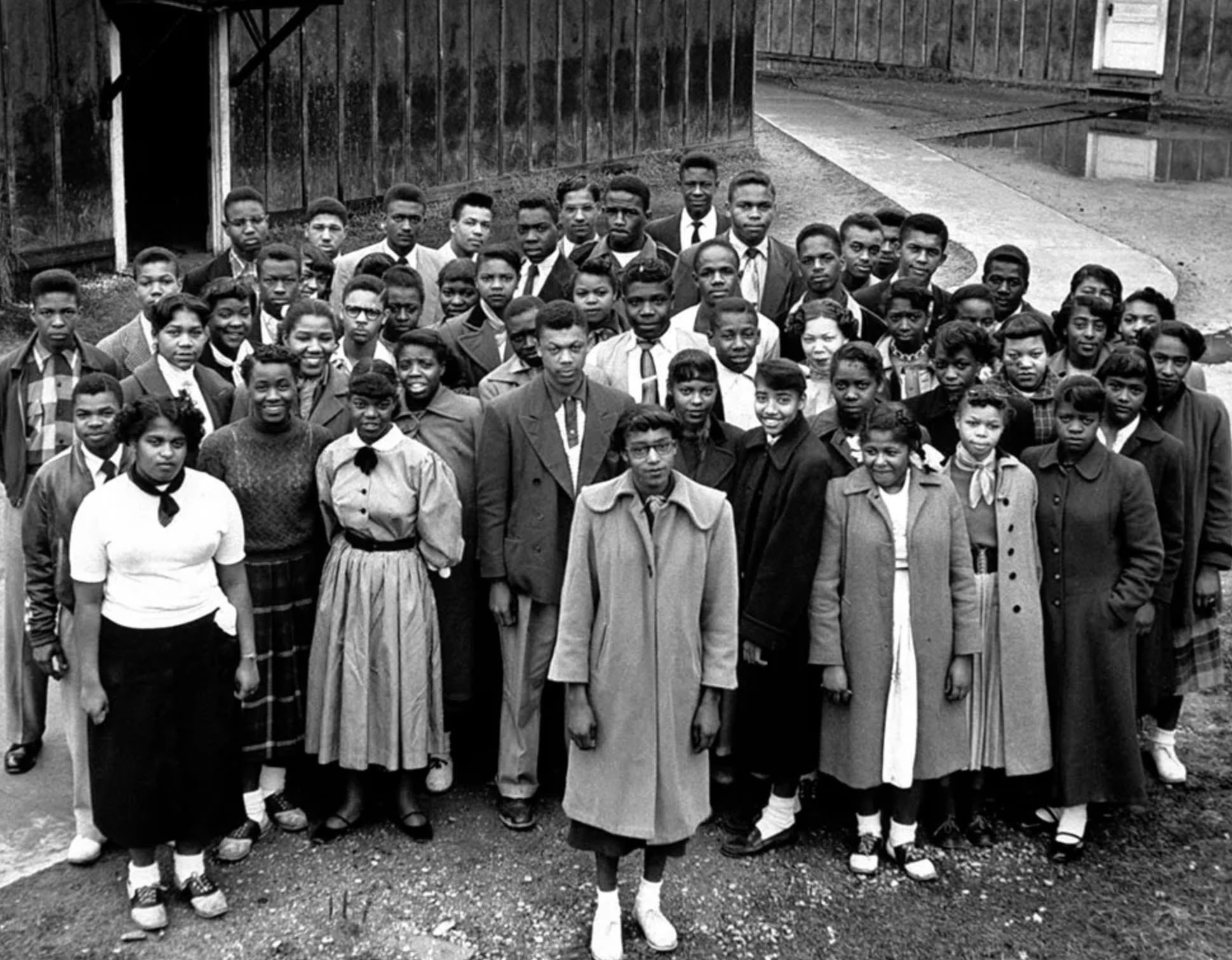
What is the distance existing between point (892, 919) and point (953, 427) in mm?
1803

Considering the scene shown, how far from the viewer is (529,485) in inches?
233

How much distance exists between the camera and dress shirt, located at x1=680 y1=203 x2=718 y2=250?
864cm

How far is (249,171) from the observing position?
1319 cm

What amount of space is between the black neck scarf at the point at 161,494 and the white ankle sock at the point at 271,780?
117 centimetres

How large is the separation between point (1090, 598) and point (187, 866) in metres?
3.11

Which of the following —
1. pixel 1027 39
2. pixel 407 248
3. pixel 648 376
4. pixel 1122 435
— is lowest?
pixel 1122 435

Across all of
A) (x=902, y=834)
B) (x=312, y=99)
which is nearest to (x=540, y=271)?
(x=902, y=834)

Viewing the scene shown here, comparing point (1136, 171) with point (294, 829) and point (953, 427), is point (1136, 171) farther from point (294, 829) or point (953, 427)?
point (294, 829)

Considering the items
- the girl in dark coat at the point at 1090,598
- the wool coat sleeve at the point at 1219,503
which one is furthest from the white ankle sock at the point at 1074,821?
Result: the wool coat sleeve at the point at 1219,503

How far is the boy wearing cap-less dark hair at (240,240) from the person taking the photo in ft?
26.0

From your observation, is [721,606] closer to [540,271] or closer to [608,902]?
[608,902]

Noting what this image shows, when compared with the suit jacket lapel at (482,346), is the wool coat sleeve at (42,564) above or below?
below

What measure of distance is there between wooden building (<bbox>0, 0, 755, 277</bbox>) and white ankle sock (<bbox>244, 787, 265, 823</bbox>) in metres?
6.68

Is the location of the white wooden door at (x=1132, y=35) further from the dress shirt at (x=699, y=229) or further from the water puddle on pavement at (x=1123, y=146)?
the dress shirt at (x=699, y=229)
